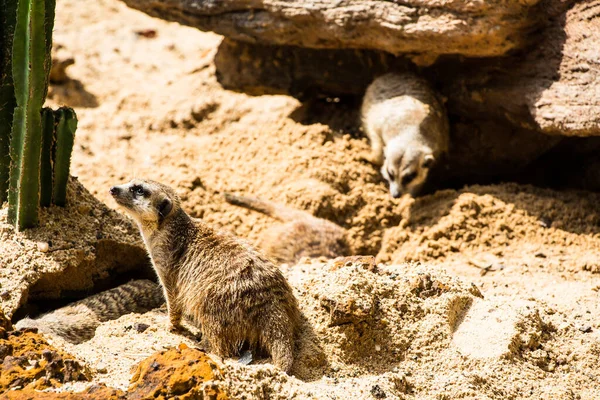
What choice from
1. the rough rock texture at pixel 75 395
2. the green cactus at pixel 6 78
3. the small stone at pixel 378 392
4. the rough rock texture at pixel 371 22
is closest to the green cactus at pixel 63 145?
the green cactus at pixel 6 78

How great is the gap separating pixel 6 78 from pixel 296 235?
197cm

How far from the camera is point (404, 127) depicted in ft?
19.8

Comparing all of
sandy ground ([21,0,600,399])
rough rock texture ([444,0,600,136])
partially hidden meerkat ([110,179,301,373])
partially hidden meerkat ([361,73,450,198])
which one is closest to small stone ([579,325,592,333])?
sandy ground ([21,0,600,399])

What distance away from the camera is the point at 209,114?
20.9 feet

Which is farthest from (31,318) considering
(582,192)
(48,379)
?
(582,192)

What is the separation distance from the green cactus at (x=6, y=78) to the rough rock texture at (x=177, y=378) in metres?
1.64

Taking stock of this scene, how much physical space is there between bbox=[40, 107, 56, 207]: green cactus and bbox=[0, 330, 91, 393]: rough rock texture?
110 cm

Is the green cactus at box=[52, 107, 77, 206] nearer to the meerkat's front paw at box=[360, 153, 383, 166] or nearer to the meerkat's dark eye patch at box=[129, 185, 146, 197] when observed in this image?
the meerkat's dark eye patch at box=[129, 185, 146, 197]

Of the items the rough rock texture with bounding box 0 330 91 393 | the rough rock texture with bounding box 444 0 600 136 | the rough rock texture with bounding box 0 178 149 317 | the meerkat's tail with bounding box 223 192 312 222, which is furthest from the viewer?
the meerkat's tail with bounding box 223 192 312 222

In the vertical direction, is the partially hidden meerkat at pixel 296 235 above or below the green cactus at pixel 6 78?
below

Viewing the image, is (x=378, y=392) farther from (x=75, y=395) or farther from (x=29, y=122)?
(x=29, y=122)

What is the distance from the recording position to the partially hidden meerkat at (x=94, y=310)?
317cm

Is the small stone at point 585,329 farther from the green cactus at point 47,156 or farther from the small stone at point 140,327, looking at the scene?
the green cactus at point 47,156

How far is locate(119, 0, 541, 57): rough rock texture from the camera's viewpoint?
4.44 metres
